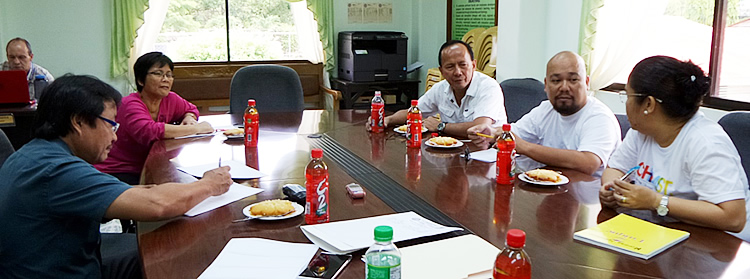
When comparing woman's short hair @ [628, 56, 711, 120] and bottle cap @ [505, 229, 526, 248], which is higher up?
woman's short hair @ [628, 56, 711, 120]

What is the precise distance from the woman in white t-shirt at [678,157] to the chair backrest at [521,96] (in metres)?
1.59

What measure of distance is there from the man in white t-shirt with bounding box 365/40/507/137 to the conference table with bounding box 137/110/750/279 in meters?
0.31

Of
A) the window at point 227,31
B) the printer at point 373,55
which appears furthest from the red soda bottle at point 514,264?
the window at point 227,31

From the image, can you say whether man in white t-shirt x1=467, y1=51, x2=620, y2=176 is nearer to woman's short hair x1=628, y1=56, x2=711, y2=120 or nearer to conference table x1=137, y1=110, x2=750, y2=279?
conference table x1=137, y1=110, x2=750, y2=279

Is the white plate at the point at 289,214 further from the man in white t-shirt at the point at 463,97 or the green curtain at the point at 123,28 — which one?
the green curtain at the point at 123,28

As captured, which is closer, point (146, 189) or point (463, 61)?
point (146, 189)

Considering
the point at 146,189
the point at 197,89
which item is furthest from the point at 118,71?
the point at 146,189

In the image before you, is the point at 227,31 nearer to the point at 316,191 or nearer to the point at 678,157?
the point at 316,191

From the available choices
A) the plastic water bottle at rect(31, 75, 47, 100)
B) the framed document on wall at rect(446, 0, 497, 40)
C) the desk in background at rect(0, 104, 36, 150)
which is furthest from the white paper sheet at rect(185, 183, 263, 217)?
the framed document on wall at rect(446, 0, 497, 40)

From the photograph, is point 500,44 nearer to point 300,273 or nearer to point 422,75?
point 422,75

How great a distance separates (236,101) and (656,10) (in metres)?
2.81

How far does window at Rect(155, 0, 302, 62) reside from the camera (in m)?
5.82

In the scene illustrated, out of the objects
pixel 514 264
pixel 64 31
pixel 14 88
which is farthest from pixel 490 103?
pixel 64 31

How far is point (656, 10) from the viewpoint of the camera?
3928mm
